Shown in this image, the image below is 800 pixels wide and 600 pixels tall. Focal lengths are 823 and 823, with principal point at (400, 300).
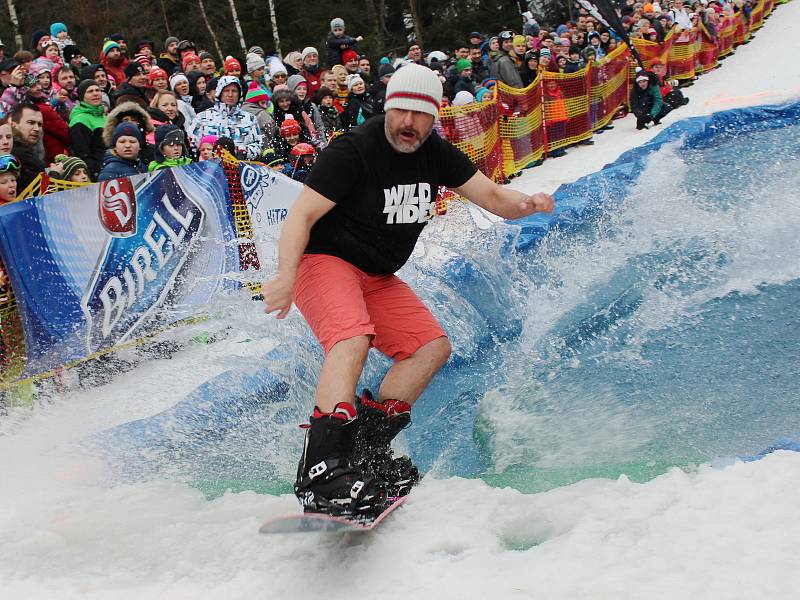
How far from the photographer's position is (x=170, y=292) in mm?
6254

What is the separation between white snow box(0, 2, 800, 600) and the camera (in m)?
2.52

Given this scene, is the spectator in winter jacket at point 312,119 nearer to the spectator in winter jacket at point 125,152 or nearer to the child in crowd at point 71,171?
the spectator in winter jacket at point 125,152

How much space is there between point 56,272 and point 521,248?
11.8 ft

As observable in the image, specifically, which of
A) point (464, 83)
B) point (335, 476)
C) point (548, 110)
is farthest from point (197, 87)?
point (335, 476)

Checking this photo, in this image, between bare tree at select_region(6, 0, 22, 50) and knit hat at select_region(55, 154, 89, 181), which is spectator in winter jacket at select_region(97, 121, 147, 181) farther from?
bare tree at select_region(6, 0, 22, 50)

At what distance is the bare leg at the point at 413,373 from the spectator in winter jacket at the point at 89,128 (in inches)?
177

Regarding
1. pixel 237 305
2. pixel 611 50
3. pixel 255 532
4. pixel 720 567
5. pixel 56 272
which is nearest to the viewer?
pixel 720 567

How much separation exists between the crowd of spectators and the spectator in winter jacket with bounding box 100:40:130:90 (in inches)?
0.5

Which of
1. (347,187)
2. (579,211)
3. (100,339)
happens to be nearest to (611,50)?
(579,211)

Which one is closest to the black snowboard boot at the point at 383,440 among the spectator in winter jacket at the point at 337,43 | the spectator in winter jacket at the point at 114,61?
the spectator in winter jacket at the point at 114,61

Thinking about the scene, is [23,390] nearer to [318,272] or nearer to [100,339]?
[100,339]

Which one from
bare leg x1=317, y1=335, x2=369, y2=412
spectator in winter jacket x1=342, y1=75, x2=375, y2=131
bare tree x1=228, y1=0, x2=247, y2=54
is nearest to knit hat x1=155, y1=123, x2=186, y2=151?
spectator in winter jacket x1=342, y1=75, x2=375, y2=131

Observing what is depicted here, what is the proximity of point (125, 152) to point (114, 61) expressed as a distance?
425 centimetres

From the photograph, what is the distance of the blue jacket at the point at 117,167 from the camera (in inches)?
245
